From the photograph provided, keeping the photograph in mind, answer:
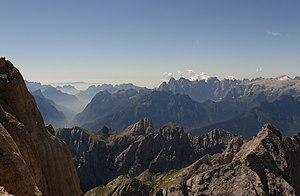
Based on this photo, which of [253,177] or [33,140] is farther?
[253,177]

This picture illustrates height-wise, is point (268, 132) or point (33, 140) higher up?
point (33, 140)

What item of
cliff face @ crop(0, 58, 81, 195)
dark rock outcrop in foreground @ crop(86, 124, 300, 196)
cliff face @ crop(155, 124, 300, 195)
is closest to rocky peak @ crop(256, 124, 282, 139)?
dark rock outcrop in foreground @ crop(86, 124, 300, 196)

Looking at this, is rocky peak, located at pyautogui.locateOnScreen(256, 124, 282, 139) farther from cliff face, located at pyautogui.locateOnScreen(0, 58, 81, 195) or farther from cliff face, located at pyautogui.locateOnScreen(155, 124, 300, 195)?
cliff face, located at pyautogui.locateOnScreen(0, 58, 81, 195)

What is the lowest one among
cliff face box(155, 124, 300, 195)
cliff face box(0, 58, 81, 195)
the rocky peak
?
cliff face box(155, 124, 300, 195)

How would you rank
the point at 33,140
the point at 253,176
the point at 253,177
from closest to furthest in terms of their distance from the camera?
the point at 33,140 < the point at 253,177 < the point at 253,176

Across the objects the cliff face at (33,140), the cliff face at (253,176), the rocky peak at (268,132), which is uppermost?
the cliff face at (33,140)

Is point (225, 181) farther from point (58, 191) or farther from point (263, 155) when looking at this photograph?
Result: point (58, 191)

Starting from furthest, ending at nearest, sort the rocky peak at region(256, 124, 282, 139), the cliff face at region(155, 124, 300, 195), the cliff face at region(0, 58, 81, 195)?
the rocky peak at region(256, 124, 282, 139), the cliff face at region(155, 124, 300, 195), the cliff face at region(0, 58, 81, 195)

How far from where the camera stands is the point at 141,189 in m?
198

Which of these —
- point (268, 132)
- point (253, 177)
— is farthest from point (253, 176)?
point (268, 132)

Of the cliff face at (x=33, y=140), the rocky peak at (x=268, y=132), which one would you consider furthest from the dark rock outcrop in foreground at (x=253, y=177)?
the cliff face at (x=33, y=140)

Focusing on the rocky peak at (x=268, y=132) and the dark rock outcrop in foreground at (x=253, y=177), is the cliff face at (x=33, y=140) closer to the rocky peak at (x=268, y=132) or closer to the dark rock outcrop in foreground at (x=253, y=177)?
the dark rock outcrop in foreground at (x=253, y=177)

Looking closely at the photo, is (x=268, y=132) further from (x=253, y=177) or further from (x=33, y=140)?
(x=33, y=140)

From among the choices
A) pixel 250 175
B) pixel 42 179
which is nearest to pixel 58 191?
pixel 42 179
